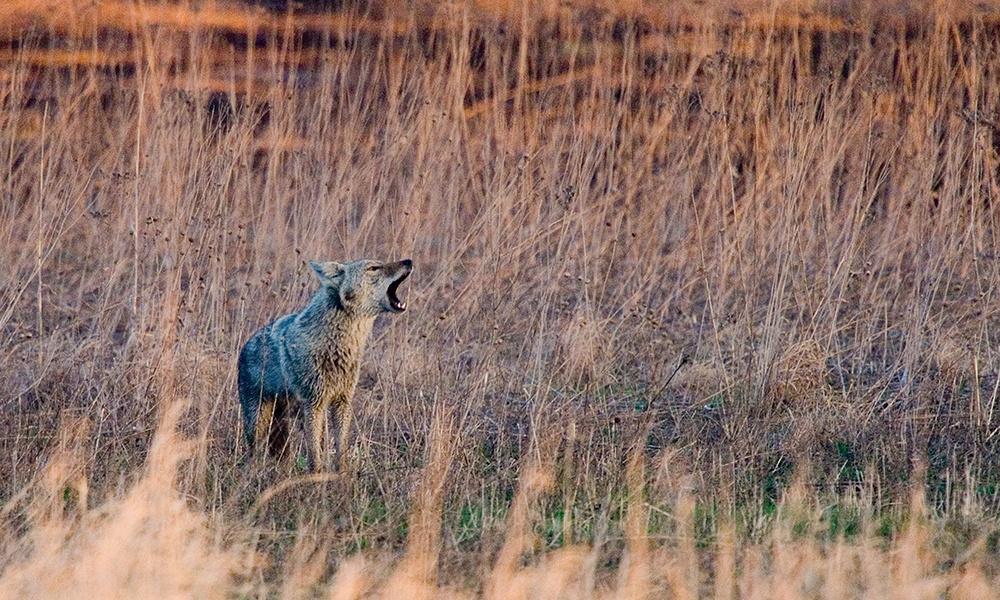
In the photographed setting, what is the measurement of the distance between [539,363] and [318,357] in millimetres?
1092

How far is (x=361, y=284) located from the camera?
19.6 ft

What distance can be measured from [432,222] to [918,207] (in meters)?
2.65

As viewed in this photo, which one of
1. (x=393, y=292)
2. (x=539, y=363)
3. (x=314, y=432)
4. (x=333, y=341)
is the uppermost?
(x=393, y=292)

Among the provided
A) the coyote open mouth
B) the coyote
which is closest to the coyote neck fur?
the coyote

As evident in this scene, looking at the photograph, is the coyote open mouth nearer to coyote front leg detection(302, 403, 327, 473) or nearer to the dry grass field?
the dry grass field

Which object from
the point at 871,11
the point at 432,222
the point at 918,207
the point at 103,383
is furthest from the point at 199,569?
the point at 871,11

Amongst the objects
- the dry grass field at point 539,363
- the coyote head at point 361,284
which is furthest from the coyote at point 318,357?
the dry grass field at point 539,363

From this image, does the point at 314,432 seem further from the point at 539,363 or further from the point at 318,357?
the point at 539,363

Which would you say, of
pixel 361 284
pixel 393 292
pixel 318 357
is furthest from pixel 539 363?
pixel 318 357

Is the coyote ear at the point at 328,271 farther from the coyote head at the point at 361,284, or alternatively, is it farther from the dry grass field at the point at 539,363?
the dry grass field at the point at 539,363

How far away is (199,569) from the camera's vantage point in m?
4.12

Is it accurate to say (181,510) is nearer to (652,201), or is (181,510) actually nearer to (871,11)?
(652,201)

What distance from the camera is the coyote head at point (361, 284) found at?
5.93 m

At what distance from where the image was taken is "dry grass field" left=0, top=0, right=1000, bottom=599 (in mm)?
4324
